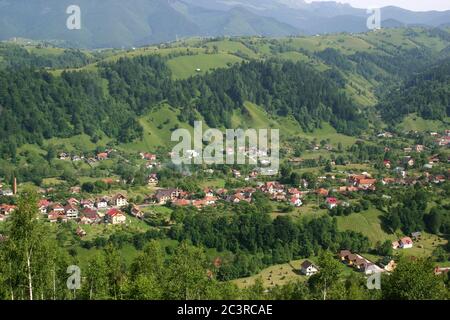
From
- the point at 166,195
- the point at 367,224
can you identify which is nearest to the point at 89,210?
the point at 166,195

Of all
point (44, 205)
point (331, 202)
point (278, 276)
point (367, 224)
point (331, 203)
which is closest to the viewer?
point (278, 276)

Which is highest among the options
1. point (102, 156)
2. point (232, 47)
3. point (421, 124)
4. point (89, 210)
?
point (232, 47)

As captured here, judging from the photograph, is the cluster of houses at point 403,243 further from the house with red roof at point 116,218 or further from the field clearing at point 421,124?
the field clearing at point 421,124

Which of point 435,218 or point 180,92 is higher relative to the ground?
point 180,92

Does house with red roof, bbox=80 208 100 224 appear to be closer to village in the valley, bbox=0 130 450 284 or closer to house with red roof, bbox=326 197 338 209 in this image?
village in the valley, bbox=0 130 450 284

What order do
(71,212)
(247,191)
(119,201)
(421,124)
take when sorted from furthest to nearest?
(421,124)
(247,191)
(119,201)
(71,212)

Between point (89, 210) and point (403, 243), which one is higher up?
point (89, 210)

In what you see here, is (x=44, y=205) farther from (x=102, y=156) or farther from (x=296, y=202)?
(x=102, y=156)

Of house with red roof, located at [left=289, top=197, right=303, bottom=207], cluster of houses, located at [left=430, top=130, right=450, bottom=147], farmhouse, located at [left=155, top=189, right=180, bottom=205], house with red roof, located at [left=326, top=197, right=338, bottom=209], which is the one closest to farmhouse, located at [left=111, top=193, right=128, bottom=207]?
farmhouse, located at [left=155, top=189, right=180, bottom=205]

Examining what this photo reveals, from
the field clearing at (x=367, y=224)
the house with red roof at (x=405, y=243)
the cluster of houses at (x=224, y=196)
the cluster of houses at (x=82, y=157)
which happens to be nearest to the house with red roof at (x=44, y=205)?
the cluster of houses at (x=224, y=196)
